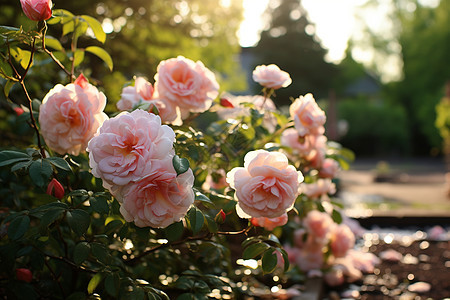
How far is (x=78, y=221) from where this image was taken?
1.29m

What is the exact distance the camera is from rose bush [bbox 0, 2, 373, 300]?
1.20 meters

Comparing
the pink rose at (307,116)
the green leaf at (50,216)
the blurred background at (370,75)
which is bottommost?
the green leaf at (50,216)

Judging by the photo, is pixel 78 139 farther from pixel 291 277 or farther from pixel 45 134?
pixel 291 277

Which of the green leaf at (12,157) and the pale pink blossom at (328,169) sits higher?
the pale pink blossom at (328,169)

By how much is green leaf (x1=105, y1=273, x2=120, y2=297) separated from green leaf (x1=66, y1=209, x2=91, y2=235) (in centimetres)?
18

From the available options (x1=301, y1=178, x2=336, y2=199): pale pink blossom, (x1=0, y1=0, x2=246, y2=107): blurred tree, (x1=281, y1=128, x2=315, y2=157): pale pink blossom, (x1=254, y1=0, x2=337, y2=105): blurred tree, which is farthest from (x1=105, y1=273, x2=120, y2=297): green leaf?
(x1=254, y1=0, x2=337, y2=105): blurred tree

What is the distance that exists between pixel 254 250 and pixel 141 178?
1.59 ft

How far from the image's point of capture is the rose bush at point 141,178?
1.20 meters

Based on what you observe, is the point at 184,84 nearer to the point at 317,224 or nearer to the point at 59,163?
the point at 59,163

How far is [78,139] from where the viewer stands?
4.80 feet

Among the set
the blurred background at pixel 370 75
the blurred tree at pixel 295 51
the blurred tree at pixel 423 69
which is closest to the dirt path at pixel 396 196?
the blurred background at pixel 370 75

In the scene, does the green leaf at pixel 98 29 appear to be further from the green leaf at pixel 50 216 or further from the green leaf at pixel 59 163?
the green leaf at pixel 50 216

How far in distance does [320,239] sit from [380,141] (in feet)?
86.6

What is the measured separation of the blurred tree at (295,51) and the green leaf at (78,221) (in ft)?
99.5
